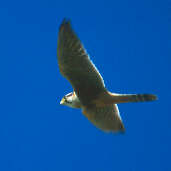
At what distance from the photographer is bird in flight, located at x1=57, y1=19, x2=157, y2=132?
4.07 meters

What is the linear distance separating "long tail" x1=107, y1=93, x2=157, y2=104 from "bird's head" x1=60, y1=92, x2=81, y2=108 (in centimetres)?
59

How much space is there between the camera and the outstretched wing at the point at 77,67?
4.03 meters

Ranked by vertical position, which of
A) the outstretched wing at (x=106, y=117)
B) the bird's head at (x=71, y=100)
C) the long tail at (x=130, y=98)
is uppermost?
the bird's head at (x=71, y=100)

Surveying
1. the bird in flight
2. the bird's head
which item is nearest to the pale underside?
the bird in flight

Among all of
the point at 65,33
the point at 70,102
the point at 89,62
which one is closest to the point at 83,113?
the point at 70,102

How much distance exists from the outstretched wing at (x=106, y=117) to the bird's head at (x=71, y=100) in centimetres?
14

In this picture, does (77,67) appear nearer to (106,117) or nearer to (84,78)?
(84,78)

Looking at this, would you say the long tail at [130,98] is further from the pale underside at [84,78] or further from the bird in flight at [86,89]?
the pale underside at [84,78]

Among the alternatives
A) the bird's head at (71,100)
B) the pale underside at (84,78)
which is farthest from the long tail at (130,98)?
the bird's head at (71,100)

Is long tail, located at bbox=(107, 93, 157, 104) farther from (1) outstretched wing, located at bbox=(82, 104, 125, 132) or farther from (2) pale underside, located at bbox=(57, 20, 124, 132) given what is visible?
(1) outstretched wing, located at bbox=(82, 104, 125, 132)

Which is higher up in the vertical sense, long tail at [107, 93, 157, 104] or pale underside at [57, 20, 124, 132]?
pale underside at [57, 20, 124, 132]

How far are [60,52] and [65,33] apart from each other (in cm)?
35

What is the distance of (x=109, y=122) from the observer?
16.7 ft

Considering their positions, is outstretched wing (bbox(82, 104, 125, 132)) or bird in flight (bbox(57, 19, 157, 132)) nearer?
bird in flight (bbox(57, 19, 157, 132))
